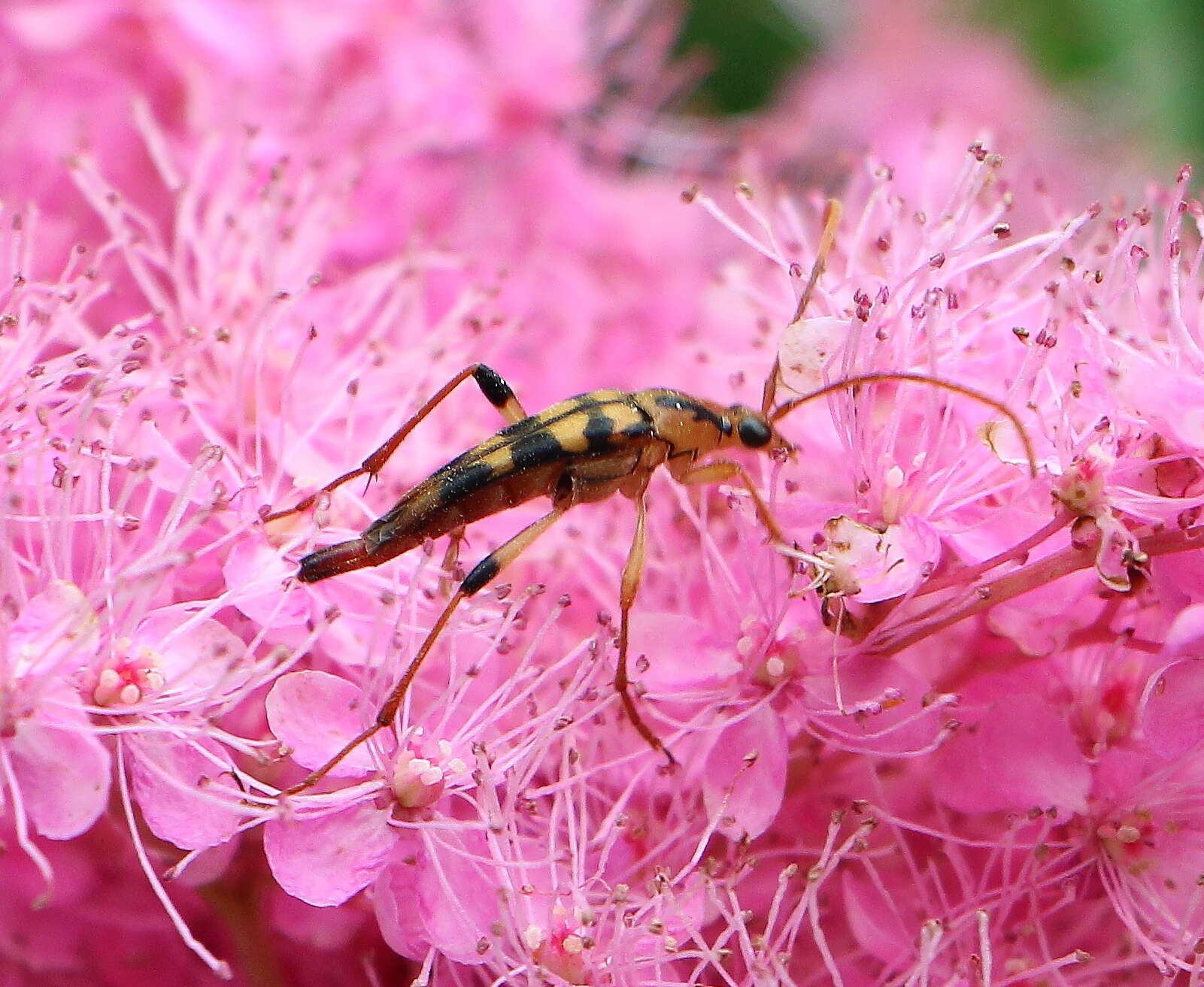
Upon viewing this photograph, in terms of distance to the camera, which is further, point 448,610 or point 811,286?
point 811,286

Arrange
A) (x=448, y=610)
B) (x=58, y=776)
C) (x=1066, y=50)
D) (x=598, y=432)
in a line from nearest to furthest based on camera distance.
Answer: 1. (x=58, y=776)
2. (x=448, y=610)
3. (x=598, y=432)
4. (x=1066, y=50)

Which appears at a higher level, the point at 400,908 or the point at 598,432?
the point at 598,432

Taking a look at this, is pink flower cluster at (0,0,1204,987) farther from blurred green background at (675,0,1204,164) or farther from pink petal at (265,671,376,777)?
blurred green background at (675,0,1204,164)

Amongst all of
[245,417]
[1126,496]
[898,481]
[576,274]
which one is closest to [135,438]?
[245,417]

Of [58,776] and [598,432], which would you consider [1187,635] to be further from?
[58,776]

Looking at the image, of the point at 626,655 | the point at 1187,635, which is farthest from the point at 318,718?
the point at 1187,635

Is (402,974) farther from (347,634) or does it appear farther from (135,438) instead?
(135,438)

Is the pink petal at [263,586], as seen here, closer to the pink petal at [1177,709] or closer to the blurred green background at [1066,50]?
the pink petal at [1177,709]
